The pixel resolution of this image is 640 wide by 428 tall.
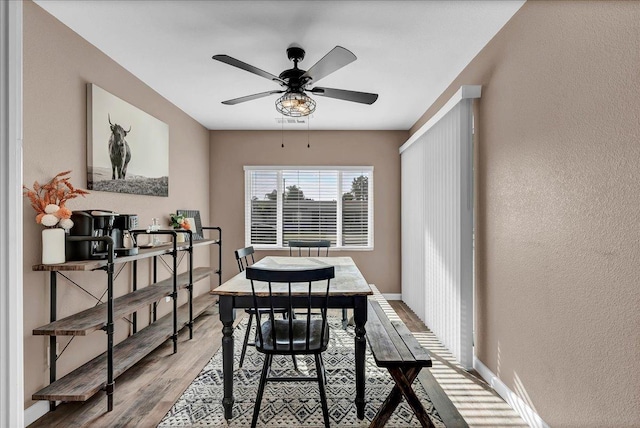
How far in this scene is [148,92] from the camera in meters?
3.60

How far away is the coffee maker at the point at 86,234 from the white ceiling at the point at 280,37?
1.32m

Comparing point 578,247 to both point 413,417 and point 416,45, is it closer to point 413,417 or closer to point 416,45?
point 413,417

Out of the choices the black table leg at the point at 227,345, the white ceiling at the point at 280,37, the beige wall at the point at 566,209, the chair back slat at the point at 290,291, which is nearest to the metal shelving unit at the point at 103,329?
the black table leg at the point at 227,345

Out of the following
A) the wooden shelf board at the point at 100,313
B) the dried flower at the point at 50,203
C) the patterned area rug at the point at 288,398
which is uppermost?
the dried flower at the point at 50,203

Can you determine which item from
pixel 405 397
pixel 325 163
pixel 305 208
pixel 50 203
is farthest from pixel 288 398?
pixel 325 163

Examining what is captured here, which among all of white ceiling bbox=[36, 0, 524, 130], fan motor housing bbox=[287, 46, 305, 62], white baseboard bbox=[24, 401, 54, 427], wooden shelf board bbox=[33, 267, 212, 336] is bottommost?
white baseboard bbox=[24, 401, 54, 427]

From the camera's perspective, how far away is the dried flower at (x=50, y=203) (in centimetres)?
215

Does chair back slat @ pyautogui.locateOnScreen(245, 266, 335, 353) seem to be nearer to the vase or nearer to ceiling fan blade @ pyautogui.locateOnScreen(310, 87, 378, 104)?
the vase

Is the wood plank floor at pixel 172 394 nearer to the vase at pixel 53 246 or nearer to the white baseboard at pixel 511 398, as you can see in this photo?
the white baseboard at pixel 511 398

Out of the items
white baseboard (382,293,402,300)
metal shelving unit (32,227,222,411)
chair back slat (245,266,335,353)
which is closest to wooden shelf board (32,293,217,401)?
metal shelving unit (32,227,222,411)

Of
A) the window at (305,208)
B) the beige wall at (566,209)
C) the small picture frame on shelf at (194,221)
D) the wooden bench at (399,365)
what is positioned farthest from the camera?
the window at (305,208)

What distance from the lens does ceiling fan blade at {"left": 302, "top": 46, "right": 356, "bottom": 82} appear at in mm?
2171

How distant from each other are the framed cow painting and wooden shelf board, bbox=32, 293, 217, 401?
4.23 ft

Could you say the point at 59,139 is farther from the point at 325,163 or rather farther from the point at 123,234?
the point at 325,163
